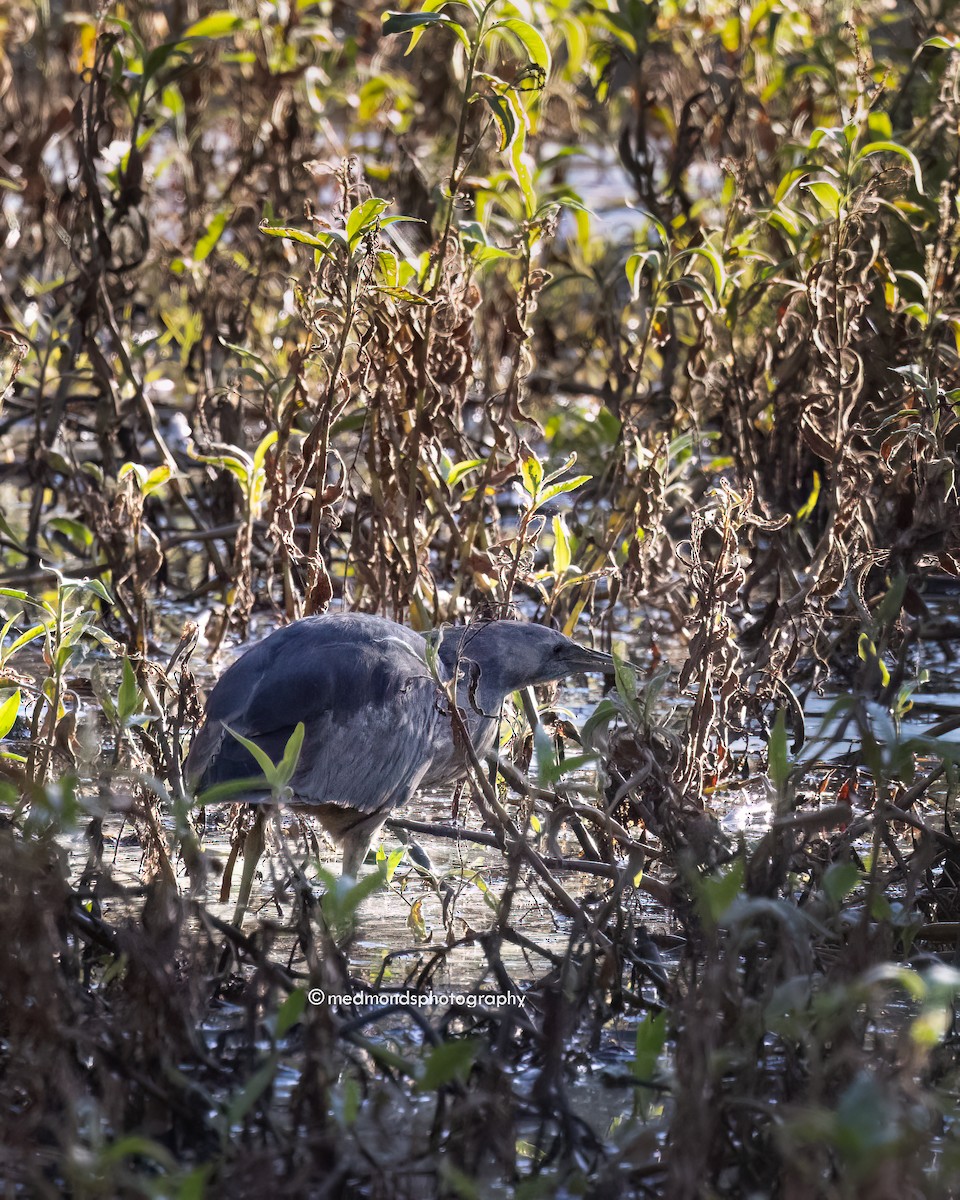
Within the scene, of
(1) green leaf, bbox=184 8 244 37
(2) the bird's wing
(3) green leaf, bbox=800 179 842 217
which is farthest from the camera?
(1) green leaf, bbox=184 8 244 37

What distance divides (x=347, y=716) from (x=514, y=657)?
0.49 meters

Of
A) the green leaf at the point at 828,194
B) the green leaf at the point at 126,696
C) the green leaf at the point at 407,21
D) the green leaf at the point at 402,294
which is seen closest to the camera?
the green leaf at the point at 126,696

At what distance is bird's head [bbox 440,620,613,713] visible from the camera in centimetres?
376

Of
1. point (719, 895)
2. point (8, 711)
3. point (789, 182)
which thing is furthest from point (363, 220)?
point (719, 895)

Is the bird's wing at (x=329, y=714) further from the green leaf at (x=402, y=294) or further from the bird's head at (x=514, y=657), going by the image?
the green leaf at (x=402, y=294)

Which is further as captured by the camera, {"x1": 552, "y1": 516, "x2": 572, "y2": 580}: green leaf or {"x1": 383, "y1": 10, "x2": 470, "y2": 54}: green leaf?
{"x1": 552, "y1": 516, "x2": 572, "y2": 580}: green leaf

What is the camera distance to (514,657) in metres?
3.78

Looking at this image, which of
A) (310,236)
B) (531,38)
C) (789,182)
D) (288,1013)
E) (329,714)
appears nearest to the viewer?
(288,1013)

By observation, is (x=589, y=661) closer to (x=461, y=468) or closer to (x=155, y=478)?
(x=461, y=468)

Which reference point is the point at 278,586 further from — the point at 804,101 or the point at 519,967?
the point at 804,101

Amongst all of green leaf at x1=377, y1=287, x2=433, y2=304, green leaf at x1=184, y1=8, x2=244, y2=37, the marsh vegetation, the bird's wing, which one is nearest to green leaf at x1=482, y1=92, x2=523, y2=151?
the marsh vegetation

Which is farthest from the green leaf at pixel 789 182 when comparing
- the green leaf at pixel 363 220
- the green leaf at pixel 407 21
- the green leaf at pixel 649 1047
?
the green leaf at pixel 649 1047

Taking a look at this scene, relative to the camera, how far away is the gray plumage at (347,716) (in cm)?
343

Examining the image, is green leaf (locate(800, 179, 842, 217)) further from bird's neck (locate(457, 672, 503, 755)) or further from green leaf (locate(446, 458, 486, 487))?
bird's neck (locate(457, 672, 503, 755))
